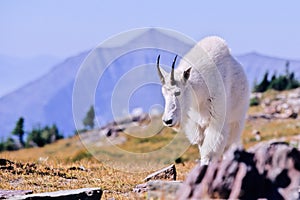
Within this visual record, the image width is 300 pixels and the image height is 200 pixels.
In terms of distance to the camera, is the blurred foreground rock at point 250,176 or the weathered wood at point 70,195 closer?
the blurred foreground rock at point 250,176

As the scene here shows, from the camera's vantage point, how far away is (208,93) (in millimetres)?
13352

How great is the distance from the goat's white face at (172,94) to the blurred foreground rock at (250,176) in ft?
12.9

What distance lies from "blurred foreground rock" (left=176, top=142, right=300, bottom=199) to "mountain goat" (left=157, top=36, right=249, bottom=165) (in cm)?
457

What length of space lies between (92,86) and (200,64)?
2.31 meters

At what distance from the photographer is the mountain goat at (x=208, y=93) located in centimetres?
1285

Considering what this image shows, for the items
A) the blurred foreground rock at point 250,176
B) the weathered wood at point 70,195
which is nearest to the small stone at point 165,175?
the weathered wood at point 70,195

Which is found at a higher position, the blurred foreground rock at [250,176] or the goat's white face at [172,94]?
the goat's white face at [172,94]

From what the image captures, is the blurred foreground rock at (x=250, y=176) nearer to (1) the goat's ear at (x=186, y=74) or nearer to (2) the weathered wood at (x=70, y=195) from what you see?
(2) the weathered wood at (x=70, y=195)

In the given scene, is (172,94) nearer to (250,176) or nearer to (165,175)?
(165,175)

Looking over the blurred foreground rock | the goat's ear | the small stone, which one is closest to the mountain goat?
the goat's ear

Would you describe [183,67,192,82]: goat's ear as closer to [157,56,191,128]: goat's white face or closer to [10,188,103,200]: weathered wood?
[157,56,191,128]: goat's white face

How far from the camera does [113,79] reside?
1452cm

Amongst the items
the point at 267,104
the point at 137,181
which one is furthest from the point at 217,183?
the point at 267,104

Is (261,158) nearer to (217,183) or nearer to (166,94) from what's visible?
(217,183)
